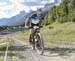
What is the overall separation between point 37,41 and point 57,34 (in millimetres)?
1075

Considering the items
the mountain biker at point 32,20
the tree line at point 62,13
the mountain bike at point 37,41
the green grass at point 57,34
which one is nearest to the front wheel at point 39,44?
the mountain bike at point 37,41

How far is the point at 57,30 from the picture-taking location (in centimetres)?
858

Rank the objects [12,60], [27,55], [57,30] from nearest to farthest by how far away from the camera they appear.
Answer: [12,60], [27,55], [57,30]

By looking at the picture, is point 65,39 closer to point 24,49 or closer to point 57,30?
point 57,30

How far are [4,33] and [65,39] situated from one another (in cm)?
166

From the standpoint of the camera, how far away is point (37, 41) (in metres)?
7.72

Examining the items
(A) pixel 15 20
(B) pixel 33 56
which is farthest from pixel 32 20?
(B) pixel 33 56

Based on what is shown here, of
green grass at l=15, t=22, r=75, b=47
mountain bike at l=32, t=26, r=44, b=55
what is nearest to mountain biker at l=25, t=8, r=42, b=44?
mountain bike at l=32, t=26, r=44, b=55

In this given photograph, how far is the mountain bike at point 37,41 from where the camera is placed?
7516 mm

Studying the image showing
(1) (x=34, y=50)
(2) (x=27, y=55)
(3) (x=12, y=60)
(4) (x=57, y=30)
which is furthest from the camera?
(4) (x=57, y=30)

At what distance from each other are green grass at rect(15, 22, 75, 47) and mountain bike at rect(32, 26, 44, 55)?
0.47 metres

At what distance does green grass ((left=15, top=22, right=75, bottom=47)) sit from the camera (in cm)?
833

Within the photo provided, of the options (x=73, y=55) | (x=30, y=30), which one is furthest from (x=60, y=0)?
(x=73, y=55)

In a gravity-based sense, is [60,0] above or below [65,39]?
above
